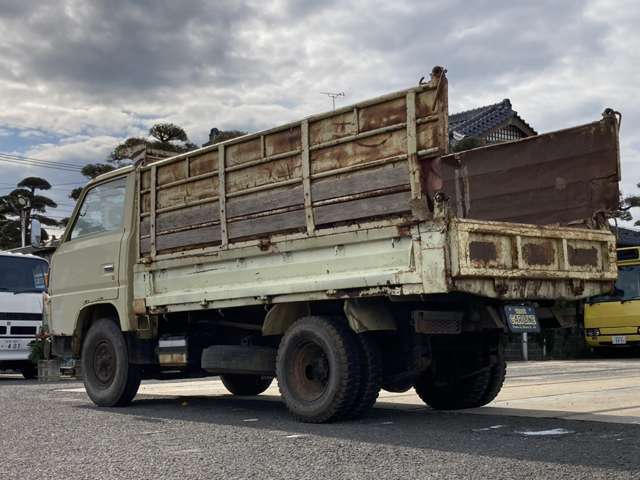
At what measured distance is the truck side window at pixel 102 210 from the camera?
29.6ft

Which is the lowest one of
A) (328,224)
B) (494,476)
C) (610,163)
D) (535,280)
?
(494,476)

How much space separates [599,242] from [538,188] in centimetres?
74

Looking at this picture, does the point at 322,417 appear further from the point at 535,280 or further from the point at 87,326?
the point at 87,326

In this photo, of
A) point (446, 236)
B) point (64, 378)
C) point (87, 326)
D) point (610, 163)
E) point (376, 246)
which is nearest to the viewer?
point (446, 236)

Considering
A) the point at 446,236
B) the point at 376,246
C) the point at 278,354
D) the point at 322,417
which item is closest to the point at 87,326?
the point at 278,354

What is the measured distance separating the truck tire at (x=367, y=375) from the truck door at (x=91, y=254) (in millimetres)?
3270

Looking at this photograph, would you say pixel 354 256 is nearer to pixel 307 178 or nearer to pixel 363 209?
pixel 363 209

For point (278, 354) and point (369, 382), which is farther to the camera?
point (278, 354)

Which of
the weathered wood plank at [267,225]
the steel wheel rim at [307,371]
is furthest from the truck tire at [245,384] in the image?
the steel wheel rim at [307,371]

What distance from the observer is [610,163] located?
6980 mm

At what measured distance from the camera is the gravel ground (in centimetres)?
461

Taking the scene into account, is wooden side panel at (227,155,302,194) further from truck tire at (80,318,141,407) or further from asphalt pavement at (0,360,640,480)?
truck tire at (80,318,141,407)

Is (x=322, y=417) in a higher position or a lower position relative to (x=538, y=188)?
lower

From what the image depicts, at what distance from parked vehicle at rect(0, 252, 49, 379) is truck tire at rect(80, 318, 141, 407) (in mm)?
6049
